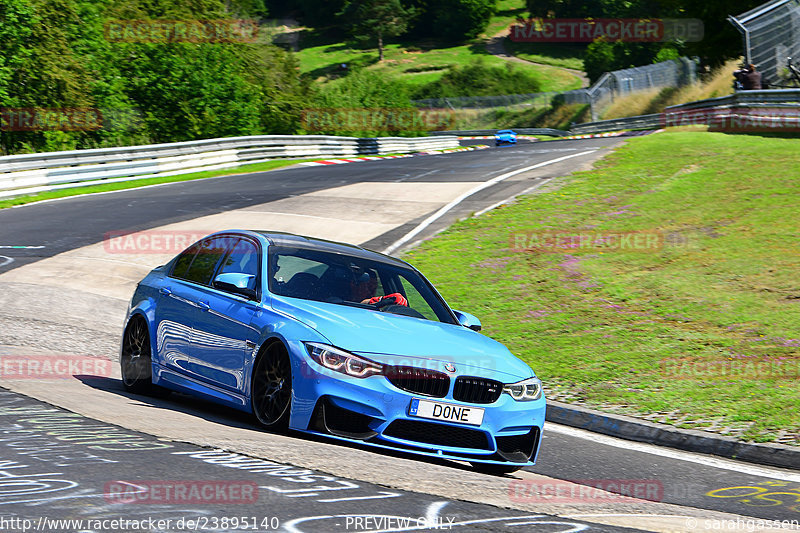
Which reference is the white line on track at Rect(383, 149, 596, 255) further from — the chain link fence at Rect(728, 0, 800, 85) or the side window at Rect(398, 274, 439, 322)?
the side window at Rect(398, 274, 439, 322)

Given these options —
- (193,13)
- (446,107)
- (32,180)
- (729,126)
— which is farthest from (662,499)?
(446,107)

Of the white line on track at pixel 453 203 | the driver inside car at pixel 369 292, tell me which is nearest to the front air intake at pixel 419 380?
the driver inside car at pixel 369 292

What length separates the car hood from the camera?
6.62 meters

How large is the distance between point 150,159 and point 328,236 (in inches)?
581

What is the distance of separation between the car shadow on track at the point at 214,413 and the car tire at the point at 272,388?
10 centimetres

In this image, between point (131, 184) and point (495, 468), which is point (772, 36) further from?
point (495, 468)

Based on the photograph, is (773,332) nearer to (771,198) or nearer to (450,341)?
(450,341)

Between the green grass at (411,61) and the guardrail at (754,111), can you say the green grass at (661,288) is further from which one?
the green grass at (411,61)

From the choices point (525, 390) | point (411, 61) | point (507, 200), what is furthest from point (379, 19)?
point (525, 390)

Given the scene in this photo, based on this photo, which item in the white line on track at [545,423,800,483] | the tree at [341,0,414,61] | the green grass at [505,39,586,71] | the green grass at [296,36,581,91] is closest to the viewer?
the white line on track at [545,423,800,483]

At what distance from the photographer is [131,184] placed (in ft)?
95.2

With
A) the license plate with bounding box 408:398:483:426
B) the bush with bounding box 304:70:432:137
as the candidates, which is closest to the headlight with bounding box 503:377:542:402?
the license plate with bounding box 408:398:483:426

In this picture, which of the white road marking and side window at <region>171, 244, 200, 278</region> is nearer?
side window at <region>171, 244, 200, 278</region>

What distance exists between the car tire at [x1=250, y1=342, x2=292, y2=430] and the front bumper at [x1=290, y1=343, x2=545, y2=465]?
14 cm
